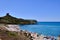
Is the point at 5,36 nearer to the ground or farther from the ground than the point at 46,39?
farther from the ground

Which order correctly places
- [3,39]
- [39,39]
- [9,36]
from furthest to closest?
[39,39] < [9,36] < [3,39]

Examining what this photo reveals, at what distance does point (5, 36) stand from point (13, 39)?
1.93 feet

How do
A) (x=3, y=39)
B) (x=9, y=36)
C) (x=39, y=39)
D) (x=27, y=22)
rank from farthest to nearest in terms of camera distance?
(x=27, y=22)
(x=39, y=39)
(x=9, y=36)
(x=3, y=39)

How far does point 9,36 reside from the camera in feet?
38.1

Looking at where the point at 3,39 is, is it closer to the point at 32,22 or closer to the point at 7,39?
the point at 7,39

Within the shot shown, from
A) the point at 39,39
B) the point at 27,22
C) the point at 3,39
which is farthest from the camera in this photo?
the point at 27,22

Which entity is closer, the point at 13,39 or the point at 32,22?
the point at 13,39

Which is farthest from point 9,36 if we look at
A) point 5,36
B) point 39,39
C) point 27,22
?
point 27,22

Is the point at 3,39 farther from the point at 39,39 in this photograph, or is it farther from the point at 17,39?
the point at 39,39

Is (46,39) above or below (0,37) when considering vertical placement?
below

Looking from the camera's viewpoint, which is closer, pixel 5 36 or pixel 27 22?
pixel 5 36

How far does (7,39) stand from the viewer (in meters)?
11.0

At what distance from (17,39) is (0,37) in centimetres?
92

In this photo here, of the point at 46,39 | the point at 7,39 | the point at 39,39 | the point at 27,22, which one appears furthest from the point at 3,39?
the point at 27,22
